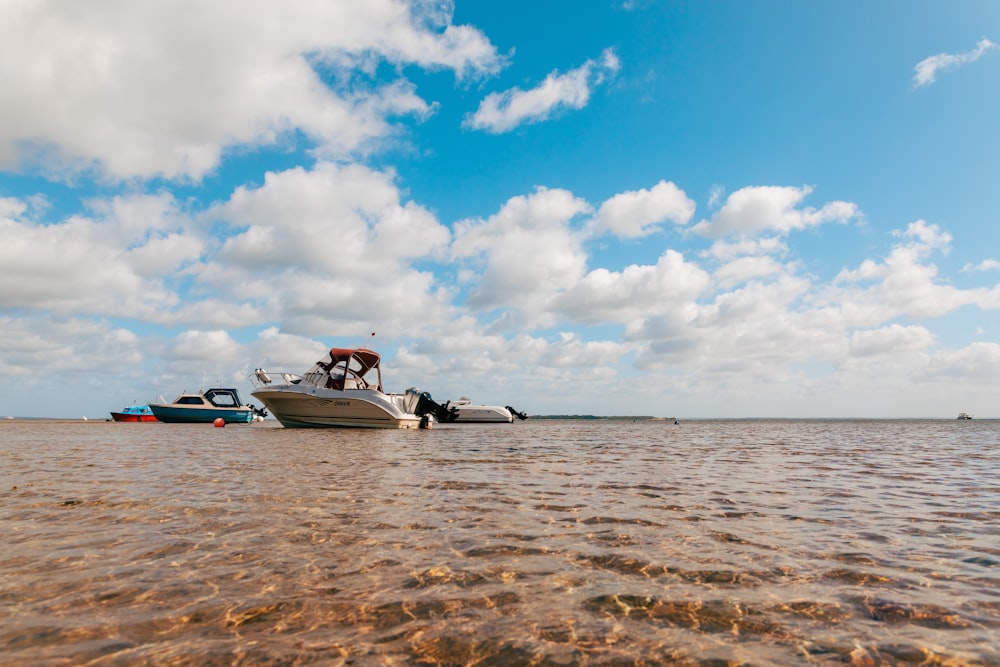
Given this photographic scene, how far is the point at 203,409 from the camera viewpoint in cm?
5162

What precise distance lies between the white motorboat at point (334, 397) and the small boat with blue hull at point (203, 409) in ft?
47.1

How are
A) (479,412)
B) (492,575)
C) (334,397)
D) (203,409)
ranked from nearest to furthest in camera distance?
1. (492,575)
2. (334,397)
3. (203,409)
4. (479,412)

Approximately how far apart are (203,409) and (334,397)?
21777 mm

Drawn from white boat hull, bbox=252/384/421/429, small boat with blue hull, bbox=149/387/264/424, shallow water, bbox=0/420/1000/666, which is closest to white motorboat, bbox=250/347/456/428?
white boat hull, bbox=252/384/421/429

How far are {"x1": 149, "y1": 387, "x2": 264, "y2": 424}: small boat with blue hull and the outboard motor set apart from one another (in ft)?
57.7

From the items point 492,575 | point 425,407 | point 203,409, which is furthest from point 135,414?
point 492,575

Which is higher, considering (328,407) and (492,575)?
(328,407)

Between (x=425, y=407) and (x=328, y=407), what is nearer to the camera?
(x=328, y=407)

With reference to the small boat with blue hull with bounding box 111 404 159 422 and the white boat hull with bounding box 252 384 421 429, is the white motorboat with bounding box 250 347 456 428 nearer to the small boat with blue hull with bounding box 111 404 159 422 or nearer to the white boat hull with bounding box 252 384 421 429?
the white boat hull with bounding box 252 384 421 429

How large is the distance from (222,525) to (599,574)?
4.92 m

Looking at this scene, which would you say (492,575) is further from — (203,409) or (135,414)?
(135,414)

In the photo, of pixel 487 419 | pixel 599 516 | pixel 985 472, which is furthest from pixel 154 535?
pixel 487 419

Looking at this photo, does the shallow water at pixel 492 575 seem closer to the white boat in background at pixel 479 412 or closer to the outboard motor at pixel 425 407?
the outboard motor at pixel 425 407

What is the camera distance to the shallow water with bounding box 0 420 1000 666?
3626mm
